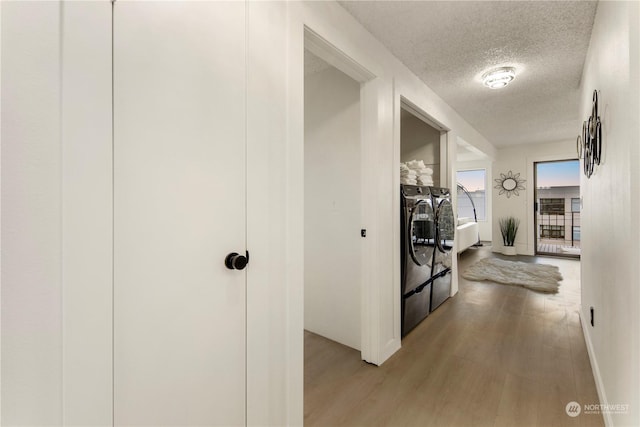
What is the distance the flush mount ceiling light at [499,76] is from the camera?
103 inches

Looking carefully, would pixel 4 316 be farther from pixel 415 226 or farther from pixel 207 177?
pixel 415 226

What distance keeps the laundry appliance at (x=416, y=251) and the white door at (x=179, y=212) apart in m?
1.68

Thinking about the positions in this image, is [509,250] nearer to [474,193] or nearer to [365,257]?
[474,193]

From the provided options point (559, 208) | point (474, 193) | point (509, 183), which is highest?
point (509, 183)

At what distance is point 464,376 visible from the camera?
190cm

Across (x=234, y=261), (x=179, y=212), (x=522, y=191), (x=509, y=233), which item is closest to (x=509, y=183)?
(x=522, y=191)

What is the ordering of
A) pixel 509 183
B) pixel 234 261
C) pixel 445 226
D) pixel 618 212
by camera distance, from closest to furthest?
pixel 234 261
pixel 618 212
pixel 445 226
pixel 509 183

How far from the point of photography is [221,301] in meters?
1.10

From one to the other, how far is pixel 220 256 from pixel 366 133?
1476 millimetres

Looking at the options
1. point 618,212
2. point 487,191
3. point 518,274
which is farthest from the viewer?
point 487,191

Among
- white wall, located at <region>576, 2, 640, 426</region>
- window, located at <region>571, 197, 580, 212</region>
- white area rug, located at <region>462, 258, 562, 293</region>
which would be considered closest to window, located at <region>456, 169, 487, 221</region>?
window, located at <region>571, 197, 580, 212</region>
